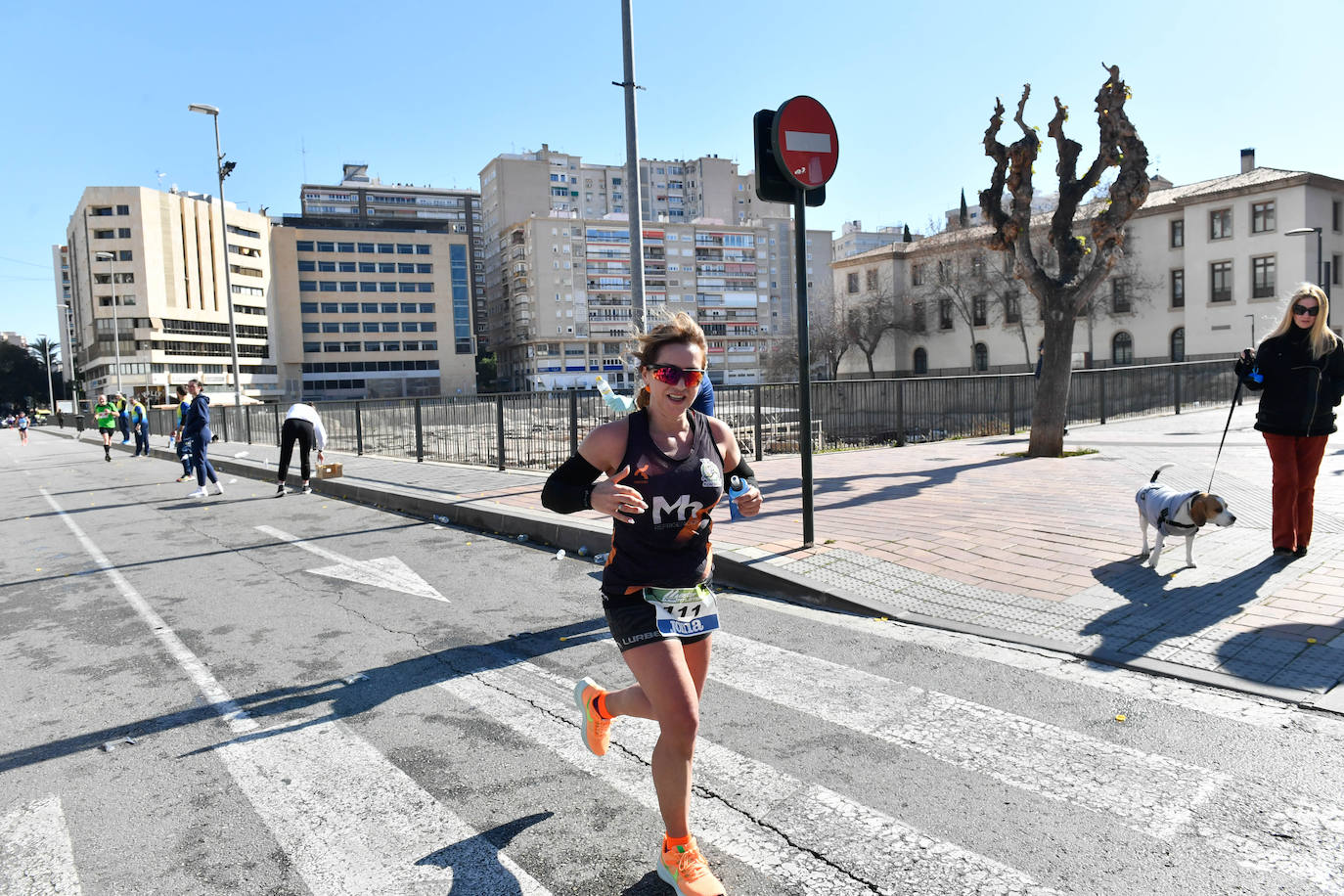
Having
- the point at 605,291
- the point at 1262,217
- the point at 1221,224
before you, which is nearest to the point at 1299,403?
the point at 1262,217

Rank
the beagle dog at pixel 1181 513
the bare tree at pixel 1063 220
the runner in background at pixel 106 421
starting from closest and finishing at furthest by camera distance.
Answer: the beagle dog at pixel 1181 513
the bare tree at pixel 1063 220
the runner in background at pixel 106 421

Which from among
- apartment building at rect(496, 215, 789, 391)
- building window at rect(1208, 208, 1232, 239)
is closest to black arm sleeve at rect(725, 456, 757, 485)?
building window at rect(1208, 208, 1232, 239)

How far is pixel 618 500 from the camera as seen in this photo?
258cm

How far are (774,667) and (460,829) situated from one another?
2.02 m

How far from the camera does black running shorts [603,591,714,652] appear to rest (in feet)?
8.79

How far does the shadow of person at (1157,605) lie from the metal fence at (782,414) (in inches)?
299

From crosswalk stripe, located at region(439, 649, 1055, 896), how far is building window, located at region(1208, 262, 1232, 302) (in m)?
59.2

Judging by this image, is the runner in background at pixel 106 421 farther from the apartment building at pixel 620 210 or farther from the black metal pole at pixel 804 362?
the apartment building at pixel 620 210

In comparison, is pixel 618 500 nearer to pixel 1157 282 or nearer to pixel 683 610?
pixel 683 610

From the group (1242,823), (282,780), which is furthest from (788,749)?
(282,780)

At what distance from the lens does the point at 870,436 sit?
16.7 meters

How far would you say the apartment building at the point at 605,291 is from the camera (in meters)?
118

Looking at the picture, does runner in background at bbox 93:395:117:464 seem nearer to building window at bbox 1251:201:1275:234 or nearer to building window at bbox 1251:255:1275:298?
building window at bbox 1251:255:1275:298

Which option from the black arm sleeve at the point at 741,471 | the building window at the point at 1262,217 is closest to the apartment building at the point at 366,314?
the building window at the point at 1262,217
